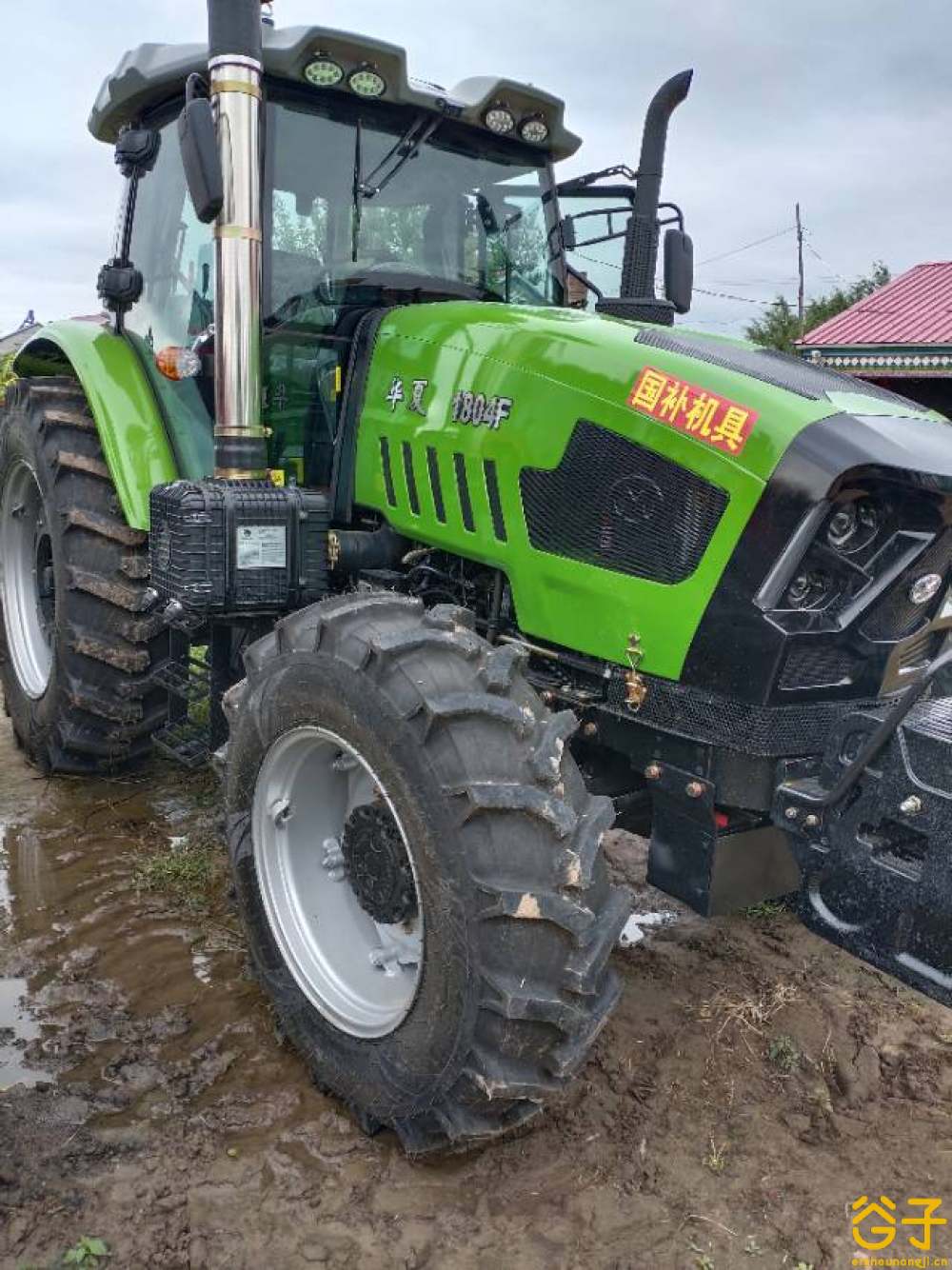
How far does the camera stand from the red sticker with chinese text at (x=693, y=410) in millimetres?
2420

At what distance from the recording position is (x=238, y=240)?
313 centimetres

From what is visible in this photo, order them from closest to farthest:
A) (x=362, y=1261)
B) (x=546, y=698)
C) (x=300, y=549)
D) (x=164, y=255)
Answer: (x=362, y=1261)
(x=546, y=698)
(x=300, y=549)
(x=164, y=255)

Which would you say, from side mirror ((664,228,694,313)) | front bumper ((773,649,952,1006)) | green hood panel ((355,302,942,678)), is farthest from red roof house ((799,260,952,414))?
→ front bumper ((773,649,952,1006))

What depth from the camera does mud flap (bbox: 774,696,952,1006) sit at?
2.15 m

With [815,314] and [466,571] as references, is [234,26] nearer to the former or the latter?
[466,571]

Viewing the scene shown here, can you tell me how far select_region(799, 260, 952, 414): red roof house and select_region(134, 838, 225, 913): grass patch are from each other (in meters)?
13.5

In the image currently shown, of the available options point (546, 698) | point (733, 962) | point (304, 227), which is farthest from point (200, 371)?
point (733, 962)

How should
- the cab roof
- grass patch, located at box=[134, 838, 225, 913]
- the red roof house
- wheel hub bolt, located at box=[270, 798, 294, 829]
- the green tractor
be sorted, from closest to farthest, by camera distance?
the green tractor
wheel hub bolt, located at box=[270, 798, 294, 829]
the cab roof
grass patch, located at box=[134, 838, 225, 913]
the red roof house

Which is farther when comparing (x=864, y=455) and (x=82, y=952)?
(x=82, y=952)

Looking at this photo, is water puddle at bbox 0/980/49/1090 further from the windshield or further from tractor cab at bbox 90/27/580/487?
the windshield

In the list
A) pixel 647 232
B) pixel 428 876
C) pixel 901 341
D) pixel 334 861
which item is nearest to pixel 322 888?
pixel 334 861

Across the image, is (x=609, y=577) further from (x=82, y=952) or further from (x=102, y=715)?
(x=102, y=715)

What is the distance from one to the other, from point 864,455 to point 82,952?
2.76 metres

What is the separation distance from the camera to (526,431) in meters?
2.84
